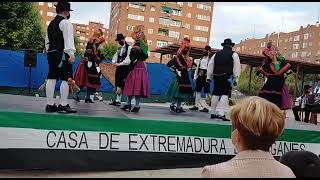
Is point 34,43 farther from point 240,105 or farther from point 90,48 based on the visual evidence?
point 240,105

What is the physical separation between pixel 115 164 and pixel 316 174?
3573mm

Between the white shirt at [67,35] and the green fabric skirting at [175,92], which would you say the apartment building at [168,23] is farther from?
the white shirt at [67,35]

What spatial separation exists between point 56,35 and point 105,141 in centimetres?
148

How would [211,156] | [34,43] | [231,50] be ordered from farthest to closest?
[34,43] < [231,50] < [211,156]

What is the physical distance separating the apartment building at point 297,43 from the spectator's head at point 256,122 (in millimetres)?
84038

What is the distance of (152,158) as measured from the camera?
17.5 ft

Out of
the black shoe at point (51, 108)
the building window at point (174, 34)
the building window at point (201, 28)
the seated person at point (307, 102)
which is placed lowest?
the seated person at point (307, 102)

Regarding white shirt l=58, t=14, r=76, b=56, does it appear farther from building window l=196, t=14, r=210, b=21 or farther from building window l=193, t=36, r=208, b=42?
building window l=193, t=36, r=208, b=42

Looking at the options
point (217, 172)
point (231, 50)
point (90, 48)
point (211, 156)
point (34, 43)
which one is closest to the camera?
point (217, 172)

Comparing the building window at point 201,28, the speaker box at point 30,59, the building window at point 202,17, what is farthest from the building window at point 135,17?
the speaker box at point 30,59

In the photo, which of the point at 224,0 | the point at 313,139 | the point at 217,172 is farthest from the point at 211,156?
the point at 224,0

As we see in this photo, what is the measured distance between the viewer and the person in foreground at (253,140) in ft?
5.54

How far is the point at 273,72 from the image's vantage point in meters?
7.51

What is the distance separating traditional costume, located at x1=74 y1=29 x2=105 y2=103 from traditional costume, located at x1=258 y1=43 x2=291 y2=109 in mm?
3148
